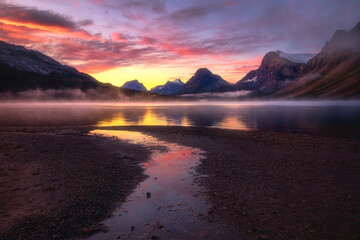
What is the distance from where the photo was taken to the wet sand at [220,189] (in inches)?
429

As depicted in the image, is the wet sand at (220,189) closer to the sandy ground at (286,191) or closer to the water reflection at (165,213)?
the sandy ground at (286,191)

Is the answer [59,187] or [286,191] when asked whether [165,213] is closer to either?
[59,187]

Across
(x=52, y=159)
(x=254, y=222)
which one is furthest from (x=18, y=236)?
(x=52, y=159)

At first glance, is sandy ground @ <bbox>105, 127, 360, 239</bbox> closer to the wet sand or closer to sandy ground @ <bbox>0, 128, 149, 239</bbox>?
the wet sand

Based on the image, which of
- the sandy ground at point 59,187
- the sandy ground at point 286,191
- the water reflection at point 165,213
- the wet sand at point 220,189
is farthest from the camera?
the sandy ground at point 286,191

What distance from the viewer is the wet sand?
429 inches

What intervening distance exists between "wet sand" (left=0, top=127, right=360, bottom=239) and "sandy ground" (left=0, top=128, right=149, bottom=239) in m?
0.04

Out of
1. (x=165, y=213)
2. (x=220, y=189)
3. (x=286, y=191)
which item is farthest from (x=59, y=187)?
(x=286, y=191)

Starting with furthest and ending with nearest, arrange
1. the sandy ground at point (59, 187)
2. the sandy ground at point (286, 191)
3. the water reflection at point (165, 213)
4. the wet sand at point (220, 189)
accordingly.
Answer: the sandy ground at point (286, 191) < the wet sand at point (220, 189) < the sandy ground at point (59, 187) < the water reflection at point (165, 213)

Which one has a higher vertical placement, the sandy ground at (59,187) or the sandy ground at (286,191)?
the sandy ground at (59,187)

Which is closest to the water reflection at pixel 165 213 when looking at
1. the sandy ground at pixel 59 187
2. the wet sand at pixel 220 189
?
the wet sand at pixel 220 189

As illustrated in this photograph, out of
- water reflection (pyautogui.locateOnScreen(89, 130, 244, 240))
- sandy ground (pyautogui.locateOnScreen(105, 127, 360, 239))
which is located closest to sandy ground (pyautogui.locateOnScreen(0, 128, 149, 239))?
water reflection (pyautogui.locateOnScreen(89, 130, 244, 240))

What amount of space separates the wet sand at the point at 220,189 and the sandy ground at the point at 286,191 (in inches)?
2.0

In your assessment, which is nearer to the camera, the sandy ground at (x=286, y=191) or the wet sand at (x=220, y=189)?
the wet sand at (x=220, y=189)
